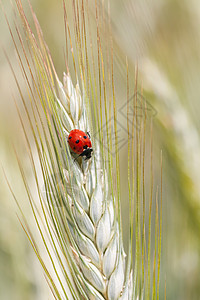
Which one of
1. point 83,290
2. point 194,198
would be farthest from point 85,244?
point 194,198

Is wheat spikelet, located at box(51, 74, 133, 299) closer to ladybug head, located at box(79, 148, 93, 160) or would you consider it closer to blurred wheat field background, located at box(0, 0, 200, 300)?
ladybug head, located at box(79, 148, 93, 160)

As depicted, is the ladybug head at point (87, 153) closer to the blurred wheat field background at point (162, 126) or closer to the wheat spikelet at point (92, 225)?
the wheat spikelet at point (92, 225)

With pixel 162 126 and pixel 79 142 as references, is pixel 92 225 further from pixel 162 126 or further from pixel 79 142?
pixel 162 126

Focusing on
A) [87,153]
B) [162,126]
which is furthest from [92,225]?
[162,126]

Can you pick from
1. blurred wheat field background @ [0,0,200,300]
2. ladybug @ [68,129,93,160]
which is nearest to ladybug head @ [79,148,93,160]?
ladybug @ [68,129,93,160]

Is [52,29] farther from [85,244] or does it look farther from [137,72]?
[85,244]
